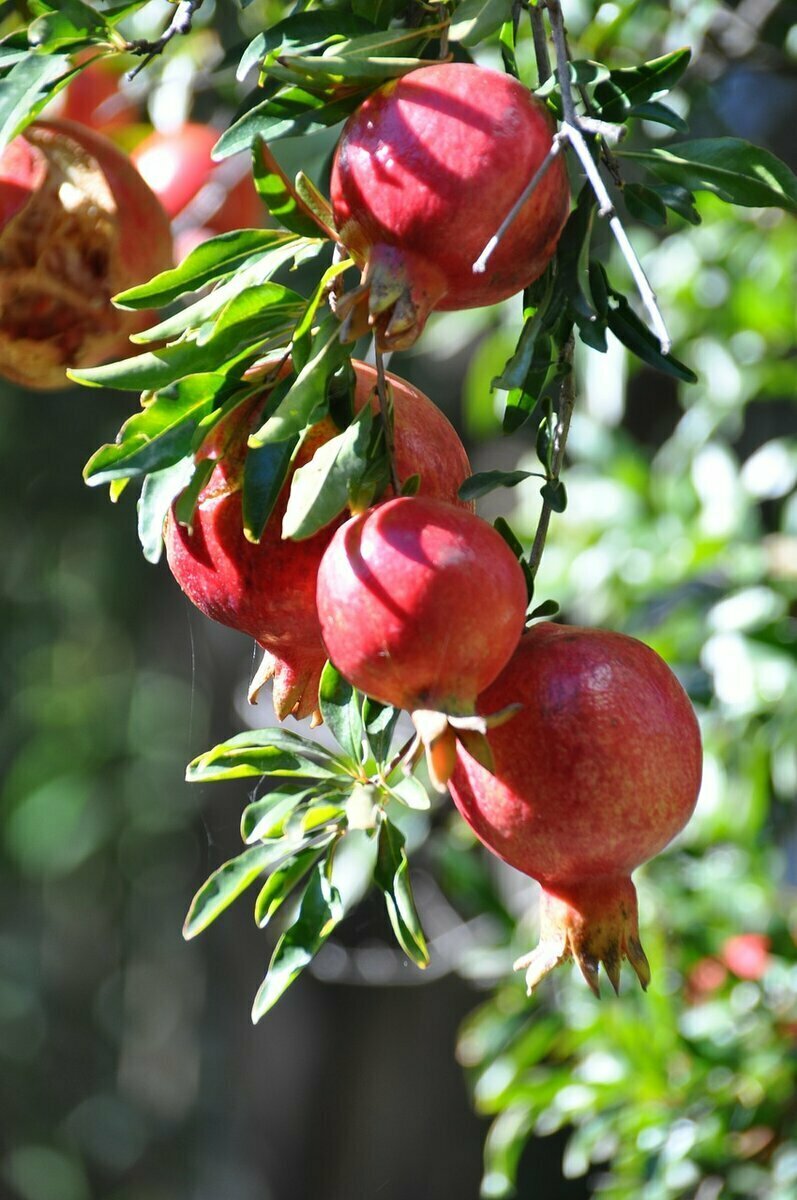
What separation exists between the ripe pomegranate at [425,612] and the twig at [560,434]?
0.11 meters

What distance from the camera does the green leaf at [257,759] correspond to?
0.64m

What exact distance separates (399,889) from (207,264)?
28 centimetres

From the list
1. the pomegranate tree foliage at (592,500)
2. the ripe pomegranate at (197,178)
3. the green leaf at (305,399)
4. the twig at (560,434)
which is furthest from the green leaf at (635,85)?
the ripe pomegranate at (197,178)

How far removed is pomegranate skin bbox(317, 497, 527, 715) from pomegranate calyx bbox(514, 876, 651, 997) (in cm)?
14

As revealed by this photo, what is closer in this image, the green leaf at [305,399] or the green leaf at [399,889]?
the green leaf at [305,399]

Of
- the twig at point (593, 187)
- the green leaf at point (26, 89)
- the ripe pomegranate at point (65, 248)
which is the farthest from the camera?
the ripe pomegranate at point (65, 248)

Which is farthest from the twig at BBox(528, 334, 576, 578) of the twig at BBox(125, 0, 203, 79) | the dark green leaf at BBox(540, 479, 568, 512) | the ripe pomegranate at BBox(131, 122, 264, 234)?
the ripe pomegranate at BBox(131, 122, 264, 234)

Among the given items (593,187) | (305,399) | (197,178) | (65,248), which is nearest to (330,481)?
(305,399)

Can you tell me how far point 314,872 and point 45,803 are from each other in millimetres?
3861

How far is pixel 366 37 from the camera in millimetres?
562

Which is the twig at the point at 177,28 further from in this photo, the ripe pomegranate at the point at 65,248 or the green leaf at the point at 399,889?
the green leaf at the point at 399,889

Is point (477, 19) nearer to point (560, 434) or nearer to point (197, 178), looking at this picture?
point (560, 434)

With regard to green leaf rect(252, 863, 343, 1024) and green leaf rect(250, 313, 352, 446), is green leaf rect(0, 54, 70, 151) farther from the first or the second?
green leaf rect(252, 863, 343, 1024)

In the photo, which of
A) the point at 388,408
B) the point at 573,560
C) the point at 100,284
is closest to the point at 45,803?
the point at 573,560
